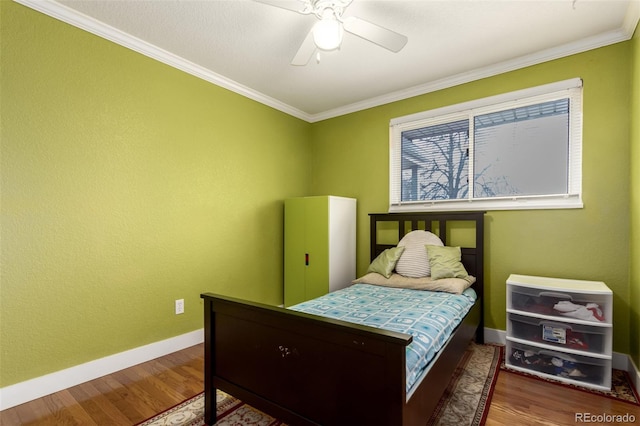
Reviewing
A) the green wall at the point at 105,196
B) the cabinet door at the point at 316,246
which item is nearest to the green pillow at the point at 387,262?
the cabinet door at the point at 316,246

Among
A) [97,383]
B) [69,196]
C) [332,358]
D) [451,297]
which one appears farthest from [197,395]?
[451,297]

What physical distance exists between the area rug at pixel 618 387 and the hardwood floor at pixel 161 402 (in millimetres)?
49

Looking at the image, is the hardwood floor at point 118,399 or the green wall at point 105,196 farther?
the green wall at point 105,196

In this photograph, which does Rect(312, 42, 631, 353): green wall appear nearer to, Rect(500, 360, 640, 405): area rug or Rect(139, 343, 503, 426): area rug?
Rect(500, 360, 640, 405): area rug

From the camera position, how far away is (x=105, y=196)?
7.63 ft

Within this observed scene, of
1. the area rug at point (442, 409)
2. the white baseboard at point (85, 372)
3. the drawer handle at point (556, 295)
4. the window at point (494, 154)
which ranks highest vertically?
the window at point (494, 154)

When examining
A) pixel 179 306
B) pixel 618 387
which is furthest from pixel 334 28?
pixel 618 387

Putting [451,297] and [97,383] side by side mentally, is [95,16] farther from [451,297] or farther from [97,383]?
[451,297]

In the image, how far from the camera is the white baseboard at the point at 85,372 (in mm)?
1918

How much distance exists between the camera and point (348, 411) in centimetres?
128

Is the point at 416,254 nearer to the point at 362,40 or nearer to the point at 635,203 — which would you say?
the point at 635,203

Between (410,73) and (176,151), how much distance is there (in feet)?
7.66

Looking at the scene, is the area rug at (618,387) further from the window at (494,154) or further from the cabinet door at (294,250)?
the cabinet door at (294,250)

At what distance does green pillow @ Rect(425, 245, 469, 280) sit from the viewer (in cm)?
270
